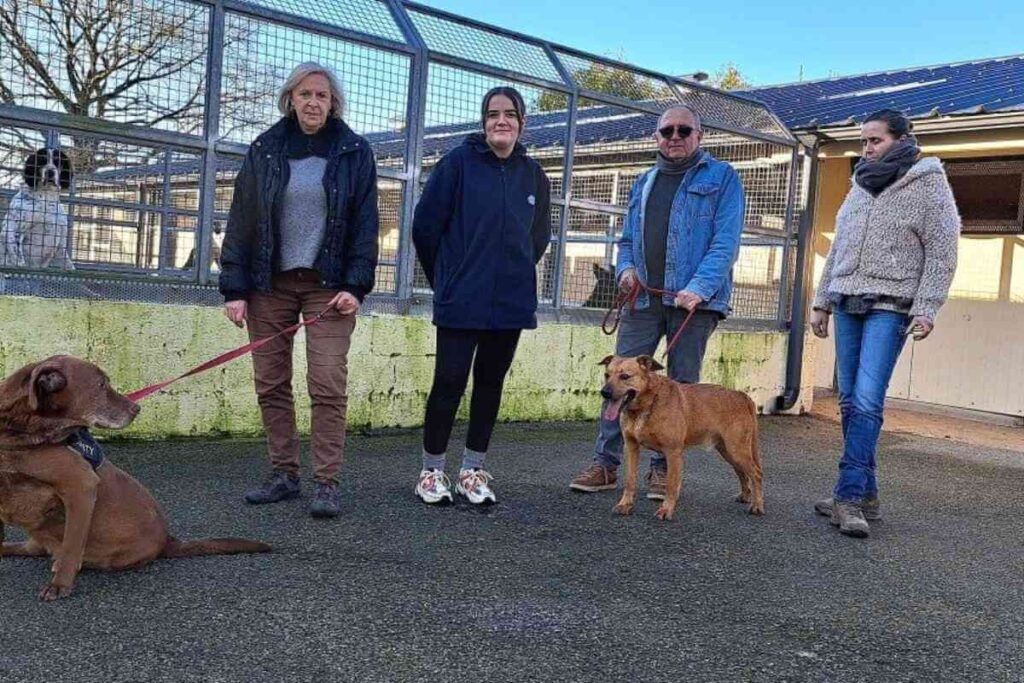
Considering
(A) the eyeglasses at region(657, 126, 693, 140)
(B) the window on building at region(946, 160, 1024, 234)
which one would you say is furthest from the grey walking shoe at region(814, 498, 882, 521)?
(B) the window on building at region(946, 160, 1024, 234)

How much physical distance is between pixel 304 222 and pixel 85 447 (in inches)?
59.4

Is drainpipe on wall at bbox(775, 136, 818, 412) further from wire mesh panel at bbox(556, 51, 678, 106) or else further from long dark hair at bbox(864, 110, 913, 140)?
long dark hair at bbox(864, 110, 913, 140)

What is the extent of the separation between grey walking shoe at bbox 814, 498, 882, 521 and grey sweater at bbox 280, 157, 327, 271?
2.94m

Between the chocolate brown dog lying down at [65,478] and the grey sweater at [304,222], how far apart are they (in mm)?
1192

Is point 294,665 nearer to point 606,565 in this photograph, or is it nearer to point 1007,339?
point 606,565

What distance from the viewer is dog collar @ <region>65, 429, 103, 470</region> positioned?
11.0 ft

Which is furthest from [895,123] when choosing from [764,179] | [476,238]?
[764,179]

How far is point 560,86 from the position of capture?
7.69 m

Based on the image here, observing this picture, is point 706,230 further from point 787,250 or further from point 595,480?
point 787,250

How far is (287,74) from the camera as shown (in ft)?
20.7

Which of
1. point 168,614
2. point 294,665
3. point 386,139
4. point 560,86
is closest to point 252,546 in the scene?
point 168,614

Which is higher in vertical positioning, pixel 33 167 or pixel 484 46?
pixel 484 46

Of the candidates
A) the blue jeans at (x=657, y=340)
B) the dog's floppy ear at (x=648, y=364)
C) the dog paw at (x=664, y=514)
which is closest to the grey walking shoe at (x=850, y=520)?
the dog paw at (x=664, y=514)

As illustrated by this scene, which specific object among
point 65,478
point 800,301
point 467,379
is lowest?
point 65,478
